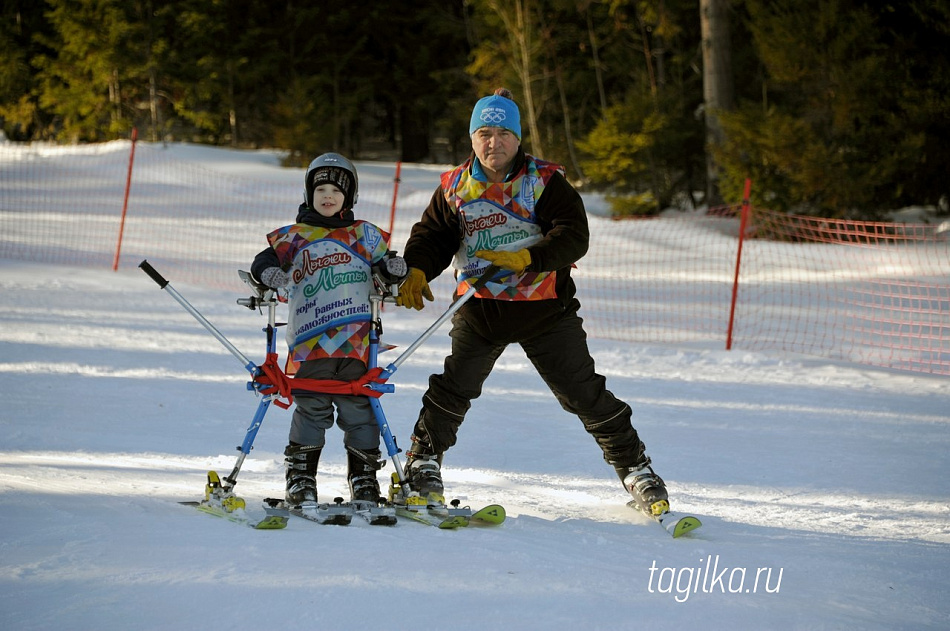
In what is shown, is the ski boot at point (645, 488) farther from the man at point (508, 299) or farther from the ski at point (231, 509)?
the ski at point (231, 509)

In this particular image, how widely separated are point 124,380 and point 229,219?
10.8 m

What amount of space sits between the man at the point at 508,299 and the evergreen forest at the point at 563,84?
12.2 meters

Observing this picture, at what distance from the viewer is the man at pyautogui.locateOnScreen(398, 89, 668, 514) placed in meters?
4.50

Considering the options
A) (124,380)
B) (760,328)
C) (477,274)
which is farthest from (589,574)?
(760,328)

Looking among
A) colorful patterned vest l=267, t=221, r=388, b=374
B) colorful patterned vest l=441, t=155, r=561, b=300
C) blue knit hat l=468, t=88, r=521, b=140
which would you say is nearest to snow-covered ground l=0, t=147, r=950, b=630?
colorful patterned vest l=267, t=221, r=388, b=374

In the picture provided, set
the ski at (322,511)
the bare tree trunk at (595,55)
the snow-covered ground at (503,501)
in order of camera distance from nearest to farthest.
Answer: the snow-covered ground at (503,501)
the ski at (322,511)
the bare tree trunk at (595,55)

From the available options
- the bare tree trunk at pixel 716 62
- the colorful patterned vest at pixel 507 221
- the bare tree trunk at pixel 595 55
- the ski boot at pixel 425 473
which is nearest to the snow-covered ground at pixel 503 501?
the ski boot at pixel 425 473

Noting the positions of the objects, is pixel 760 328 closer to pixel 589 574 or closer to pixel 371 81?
pixel 589 574

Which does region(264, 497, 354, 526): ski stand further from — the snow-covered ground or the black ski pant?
the black ski pant

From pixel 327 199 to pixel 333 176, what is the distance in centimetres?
11

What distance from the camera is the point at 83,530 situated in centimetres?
359

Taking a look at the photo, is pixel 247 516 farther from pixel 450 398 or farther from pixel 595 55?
pixel 595 55

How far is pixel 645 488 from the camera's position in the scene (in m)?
4.55

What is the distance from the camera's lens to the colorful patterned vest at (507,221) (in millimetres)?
4516
